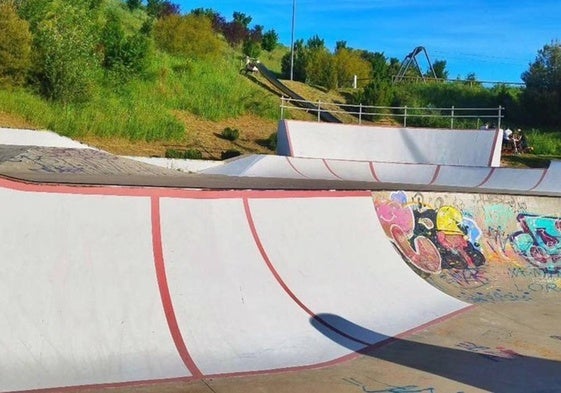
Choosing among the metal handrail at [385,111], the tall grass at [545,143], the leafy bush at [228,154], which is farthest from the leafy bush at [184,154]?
the tall grass at [545,143]

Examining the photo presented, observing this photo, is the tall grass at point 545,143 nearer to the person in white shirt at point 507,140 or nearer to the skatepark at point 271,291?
the person in white shirt at point 507,140

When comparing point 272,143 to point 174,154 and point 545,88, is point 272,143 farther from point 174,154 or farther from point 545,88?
point 545,88

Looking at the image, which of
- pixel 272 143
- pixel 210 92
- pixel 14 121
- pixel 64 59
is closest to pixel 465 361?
pixel 14 121

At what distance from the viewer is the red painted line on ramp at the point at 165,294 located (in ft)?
17.7

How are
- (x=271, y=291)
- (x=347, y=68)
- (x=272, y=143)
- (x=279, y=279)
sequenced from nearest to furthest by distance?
1. (x=271, y=291)
2. (x=279, y=279)
3. (x=272, y=143)
4. (x=347, y=68)

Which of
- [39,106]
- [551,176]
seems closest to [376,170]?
[551,176]

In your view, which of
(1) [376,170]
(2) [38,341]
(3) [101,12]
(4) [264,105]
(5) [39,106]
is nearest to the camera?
(2) [38,341]

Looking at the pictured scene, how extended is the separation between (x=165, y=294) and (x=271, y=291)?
4.21 ft

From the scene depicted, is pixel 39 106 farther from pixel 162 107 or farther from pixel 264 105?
pixel 264 105

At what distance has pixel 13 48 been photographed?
23.4m

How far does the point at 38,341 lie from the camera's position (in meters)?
5.04

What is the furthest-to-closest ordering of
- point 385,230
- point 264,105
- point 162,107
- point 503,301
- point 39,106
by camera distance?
point 264,105
point 162,107
point 39,106
point 385,230
point 503,301

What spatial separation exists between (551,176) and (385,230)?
32.9 ft

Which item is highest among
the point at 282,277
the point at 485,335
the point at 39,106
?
the point at 39,106
